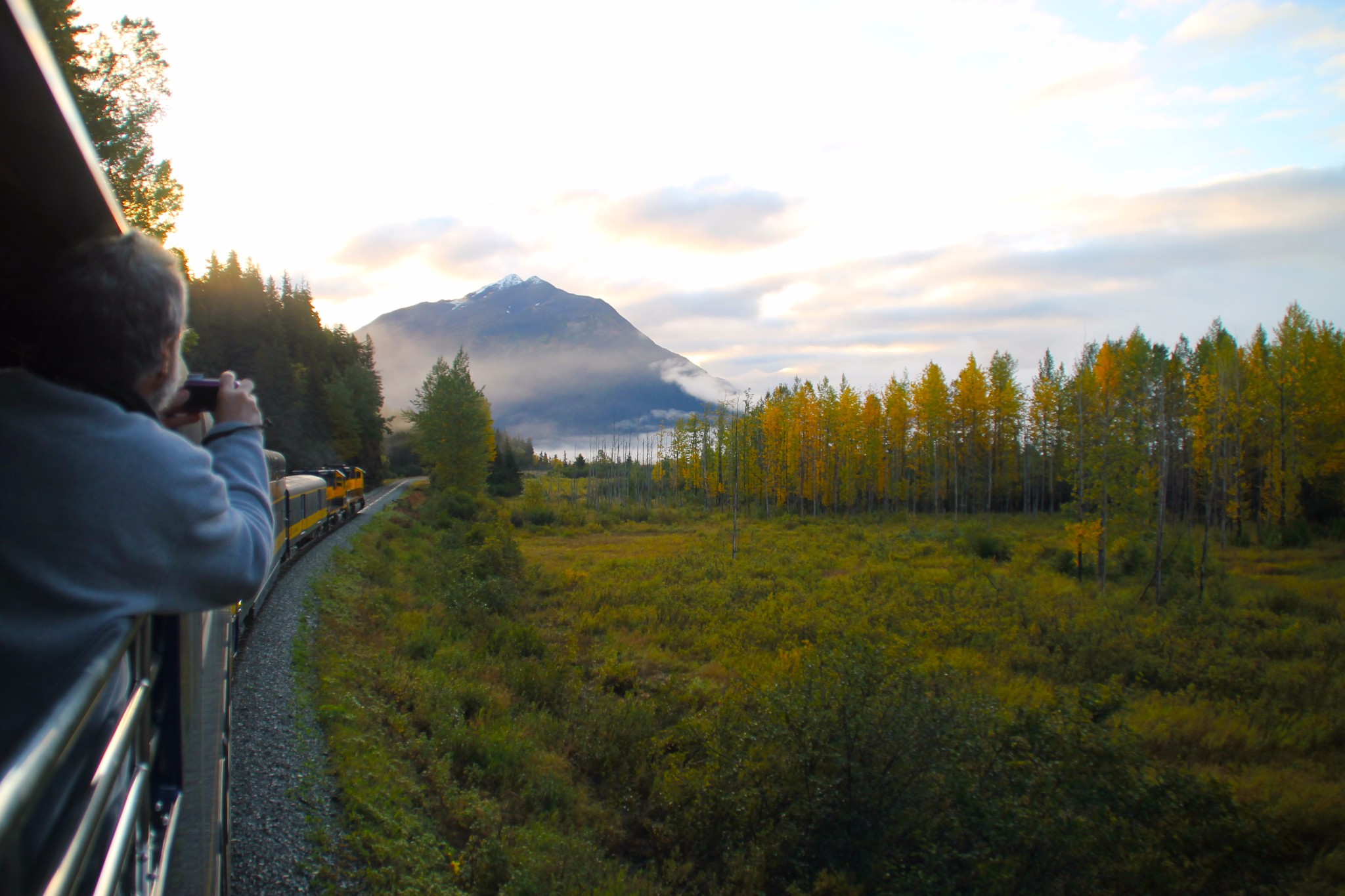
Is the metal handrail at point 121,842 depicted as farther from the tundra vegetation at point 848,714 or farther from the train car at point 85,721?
the tundra vegetation at point 848,714

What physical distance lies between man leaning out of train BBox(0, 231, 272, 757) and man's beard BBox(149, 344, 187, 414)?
1.3 inches

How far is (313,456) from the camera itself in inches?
1539

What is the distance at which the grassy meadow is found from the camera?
6.27m

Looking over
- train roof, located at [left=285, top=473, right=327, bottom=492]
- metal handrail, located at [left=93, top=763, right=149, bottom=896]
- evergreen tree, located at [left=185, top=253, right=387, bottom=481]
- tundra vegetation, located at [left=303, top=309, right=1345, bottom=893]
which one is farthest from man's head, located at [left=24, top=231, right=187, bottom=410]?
evergreen tree, located at [left=185, top=253, right=387, bottom=481]

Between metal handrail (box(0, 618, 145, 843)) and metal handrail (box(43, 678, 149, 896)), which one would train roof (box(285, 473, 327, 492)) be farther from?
metal handrail (box(0, 618, 145, 843))

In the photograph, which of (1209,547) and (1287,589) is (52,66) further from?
(1209,547)

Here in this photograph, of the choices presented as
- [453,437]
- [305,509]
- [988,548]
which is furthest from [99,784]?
[453,437]

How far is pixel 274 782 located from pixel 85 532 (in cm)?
680

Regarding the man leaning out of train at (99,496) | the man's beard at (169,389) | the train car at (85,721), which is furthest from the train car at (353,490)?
the man leaning out of train at (99,496)

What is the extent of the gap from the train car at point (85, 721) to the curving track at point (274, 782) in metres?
3.14

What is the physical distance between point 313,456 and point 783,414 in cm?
4132

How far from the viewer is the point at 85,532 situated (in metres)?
1.33

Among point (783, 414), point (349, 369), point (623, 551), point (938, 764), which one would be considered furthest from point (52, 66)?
point (783, 414)

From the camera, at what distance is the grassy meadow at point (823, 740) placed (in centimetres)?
627
